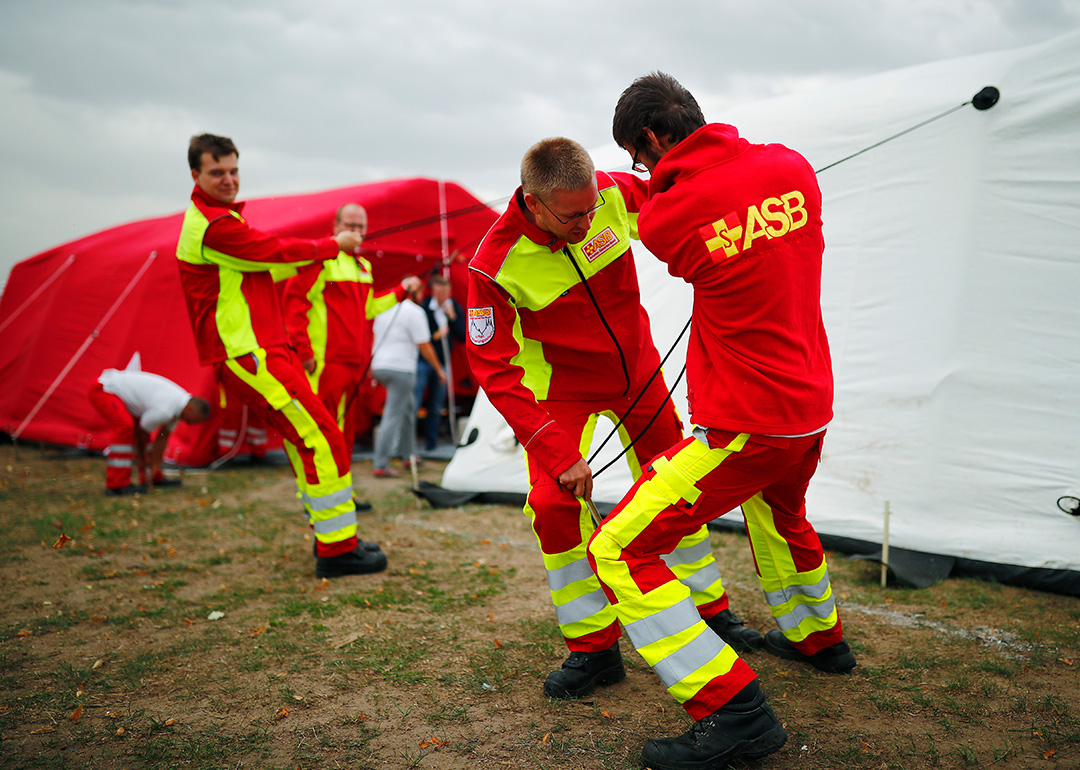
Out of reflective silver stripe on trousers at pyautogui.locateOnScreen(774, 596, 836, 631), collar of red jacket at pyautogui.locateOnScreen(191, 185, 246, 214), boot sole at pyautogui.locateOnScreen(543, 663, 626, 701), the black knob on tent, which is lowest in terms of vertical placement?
boot sole at pyautogui.locateOnScreen(543, 663, 626, 701)

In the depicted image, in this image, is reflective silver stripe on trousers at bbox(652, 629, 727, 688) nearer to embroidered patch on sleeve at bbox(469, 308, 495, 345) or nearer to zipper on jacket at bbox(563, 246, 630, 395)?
zipper on jacket at bbox(563, 246, 630, 395)

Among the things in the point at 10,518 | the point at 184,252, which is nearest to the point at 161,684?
the point at 184,252

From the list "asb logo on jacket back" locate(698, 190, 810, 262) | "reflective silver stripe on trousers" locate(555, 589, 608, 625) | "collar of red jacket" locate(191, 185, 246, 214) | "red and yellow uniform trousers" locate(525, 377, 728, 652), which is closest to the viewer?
"asb logo on jacket back" locate(698, 190, 810, 262)

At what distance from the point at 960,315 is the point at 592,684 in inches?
114

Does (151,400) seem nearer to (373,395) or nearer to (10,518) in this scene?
(10,518)

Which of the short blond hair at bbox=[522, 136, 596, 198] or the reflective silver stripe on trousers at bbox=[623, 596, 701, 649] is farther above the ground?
the short blond hair at bbox=[522, 136, 596, 198]

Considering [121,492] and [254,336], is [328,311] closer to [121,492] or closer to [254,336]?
[254,336]

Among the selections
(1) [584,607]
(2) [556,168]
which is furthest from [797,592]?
(2) [556,168]

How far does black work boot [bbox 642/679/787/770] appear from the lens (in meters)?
2.17

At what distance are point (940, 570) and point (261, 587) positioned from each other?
366 cm

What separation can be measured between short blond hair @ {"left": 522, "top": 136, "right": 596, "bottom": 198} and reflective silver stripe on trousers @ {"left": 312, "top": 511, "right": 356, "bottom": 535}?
8.44 feet

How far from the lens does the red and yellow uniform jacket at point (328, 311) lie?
5969 millimetres

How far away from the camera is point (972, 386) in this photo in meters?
4.09

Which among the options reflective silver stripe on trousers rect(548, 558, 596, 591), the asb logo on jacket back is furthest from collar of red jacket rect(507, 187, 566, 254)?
reflective silver stripe on trousers rect(548, 558, 596, 591)
